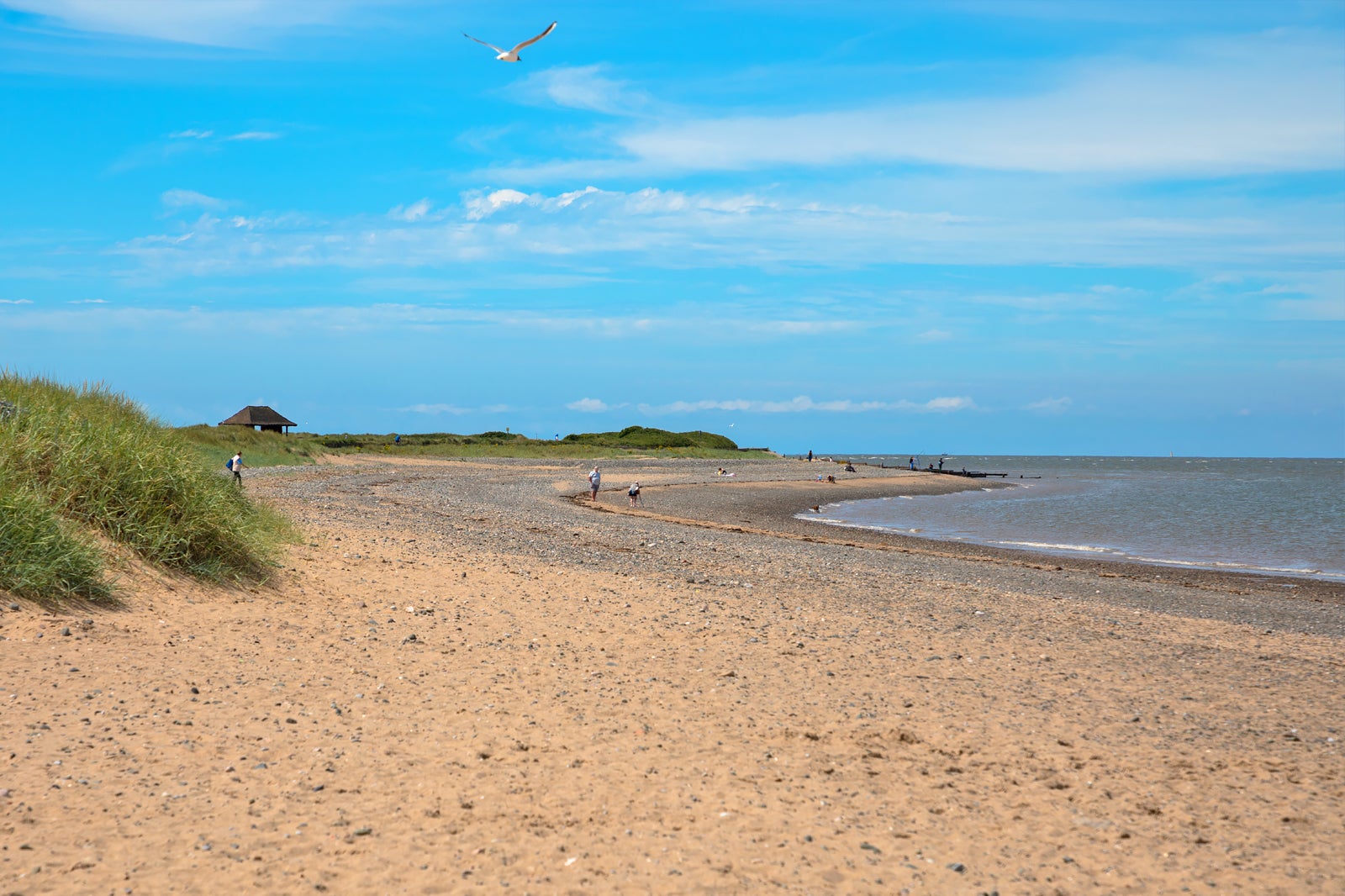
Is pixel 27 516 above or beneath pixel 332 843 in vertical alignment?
above

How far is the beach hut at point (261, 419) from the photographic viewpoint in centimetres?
7368

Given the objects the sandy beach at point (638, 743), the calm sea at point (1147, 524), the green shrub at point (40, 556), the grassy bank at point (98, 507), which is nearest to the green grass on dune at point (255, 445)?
the calm sea at point (1147, 524)

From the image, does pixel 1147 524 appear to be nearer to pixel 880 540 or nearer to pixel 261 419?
pixel 880 540

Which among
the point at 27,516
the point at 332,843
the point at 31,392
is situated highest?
the point at 31,392

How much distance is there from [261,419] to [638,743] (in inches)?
2940

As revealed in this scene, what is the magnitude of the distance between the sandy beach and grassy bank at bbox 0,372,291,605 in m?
0.46

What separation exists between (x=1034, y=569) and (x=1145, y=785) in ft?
52.4

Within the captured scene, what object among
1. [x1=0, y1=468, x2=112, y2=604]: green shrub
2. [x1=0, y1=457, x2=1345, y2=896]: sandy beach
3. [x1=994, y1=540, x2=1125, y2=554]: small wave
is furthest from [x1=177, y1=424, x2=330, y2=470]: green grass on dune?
[x1=0, y1=457, x2=1345, y2=896]: sandy beach

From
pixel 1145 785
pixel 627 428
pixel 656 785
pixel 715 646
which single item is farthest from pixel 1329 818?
pixel 627 428

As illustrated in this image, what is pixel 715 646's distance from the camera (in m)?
10.3

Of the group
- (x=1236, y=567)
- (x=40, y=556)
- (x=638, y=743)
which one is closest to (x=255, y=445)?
(x=1236, y=567)

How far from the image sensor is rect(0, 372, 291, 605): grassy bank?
9.09 meters

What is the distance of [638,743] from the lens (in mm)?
7082

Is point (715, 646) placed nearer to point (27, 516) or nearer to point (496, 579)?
point (496, 579)
